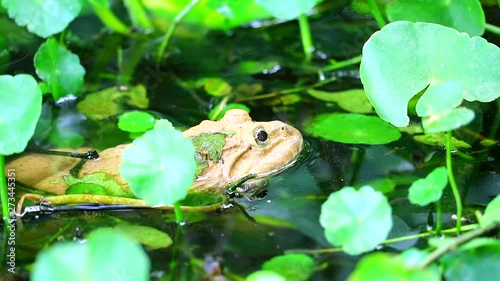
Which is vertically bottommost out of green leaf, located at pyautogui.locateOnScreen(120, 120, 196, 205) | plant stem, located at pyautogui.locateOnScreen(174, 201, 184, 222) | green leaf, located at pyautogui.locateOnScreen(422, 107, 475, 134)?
plant stem, located at pyautogui.locateOnScreen(174, 201, 184, 222)

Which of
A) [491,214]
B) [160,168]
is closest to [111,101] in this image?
[160,168]

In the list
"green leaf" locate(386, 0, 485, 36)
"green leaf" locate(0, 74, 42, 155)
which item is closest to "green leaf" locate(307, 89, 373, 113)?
"green leaf" locate(386, 0, 485, 36)

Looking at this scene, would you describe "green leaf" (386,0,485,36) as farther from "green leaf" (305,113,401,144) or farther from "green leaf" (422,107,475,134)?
"green leaf" (422,107,475,134)

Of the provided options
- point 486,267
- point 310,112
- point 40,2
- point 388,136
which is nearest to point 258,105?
point 310,112

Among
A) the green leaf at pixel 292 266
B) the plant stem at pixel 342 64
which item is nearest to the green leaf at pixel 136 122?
the plant stem at pixel 342 64

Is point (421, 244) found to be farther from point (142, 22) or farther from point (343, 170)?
point (142, 22)

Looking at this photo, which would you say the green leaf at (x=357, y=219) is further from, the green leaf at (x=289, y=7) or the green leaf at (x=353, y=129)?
the green leaf at (x=289, y=7)
